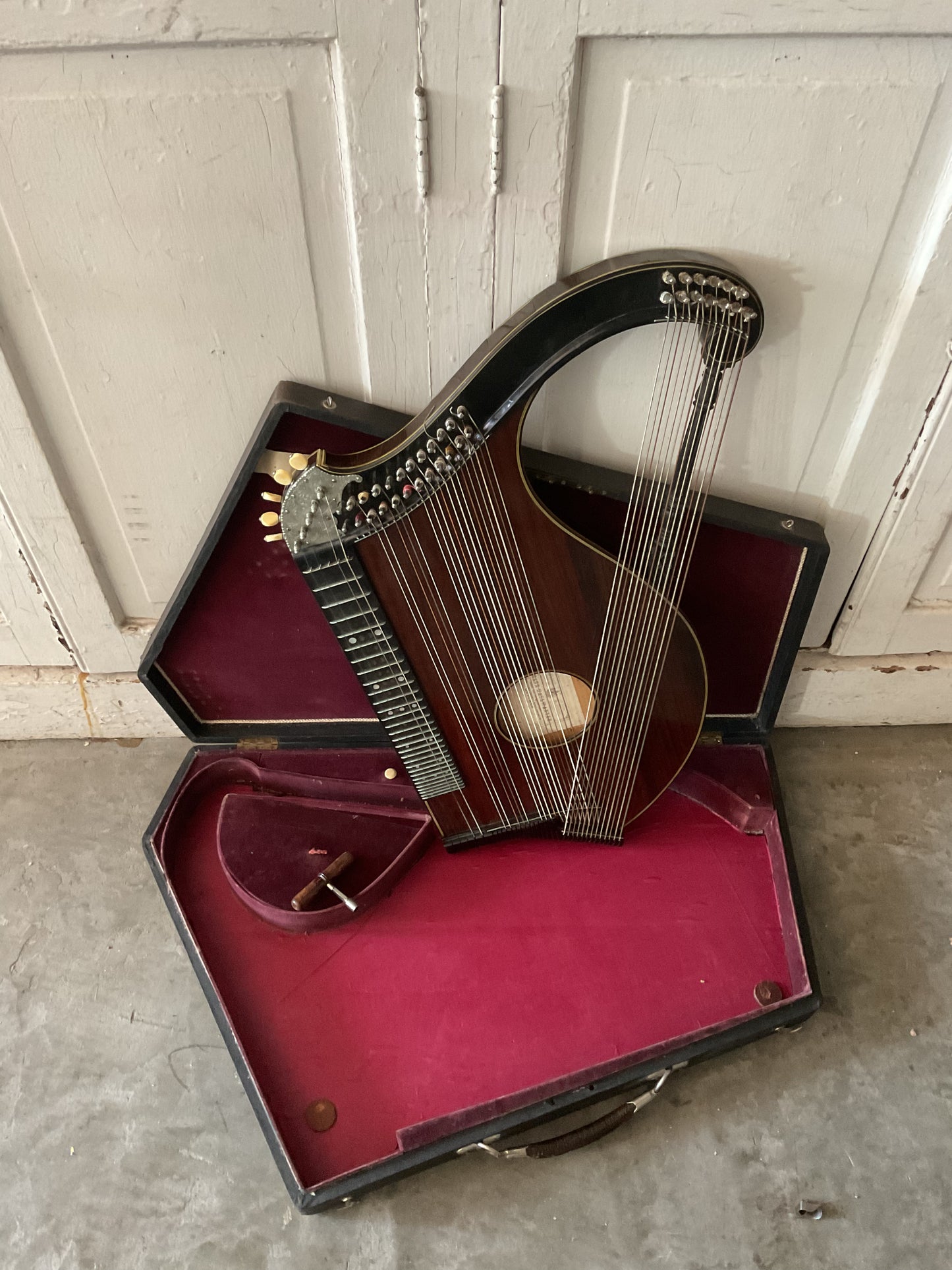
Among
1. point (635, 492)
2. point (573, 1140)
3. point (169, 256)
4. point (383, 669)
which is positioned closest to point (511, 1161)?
point (573, 1140)

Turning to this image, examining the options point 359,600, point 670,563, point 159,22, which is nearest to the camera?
point 159,22

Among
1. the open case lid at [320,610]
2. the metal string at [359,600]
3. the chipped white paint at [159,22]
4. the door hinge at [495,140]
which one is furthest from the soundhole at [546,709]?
the chipped white paint at [159,22]

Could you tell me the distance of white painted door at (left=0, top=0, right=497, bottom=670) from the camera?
884 millimetres

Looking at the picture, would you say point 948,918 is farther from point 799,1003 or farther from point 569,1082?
point 569,1082

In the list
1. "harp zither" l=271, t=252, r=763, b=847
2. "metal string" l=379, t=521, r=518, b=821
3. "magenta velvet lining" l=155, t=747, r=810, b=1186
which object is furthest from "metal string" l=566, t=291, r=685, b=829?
"magenta velvet lining" l=155, t=747, r=810, b=1186

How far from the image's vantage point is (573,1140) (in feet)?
3.73

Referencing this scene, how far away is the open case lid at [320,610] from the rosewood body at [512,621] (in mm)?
102

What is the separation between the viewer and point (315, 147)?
95 centimetres

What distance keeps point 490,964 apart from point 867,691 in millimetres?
829

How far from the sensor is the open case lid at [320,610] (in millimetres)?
1144

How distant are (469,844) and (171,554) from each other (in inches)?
25.5

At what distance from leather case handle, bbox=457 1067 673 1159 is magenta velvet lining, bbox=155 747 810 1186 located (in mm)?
46

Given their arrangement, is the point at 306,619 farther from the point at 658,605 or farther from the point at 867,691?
the point at 867,691

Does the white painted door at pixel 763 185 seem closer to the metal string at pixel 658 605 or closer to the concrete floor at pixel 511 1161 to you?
the metal string at pixel 658 605
